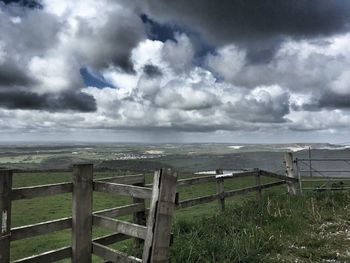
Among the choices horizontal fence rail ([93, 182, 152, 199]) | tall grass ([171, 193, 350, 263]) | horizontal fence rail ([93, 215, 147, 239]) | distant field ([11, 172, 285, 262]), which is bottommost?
distant field ([11, 172, 285, 262])

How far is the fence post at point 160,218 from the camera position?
514cm

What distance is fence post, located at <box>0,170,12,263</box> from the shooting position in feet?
16.9

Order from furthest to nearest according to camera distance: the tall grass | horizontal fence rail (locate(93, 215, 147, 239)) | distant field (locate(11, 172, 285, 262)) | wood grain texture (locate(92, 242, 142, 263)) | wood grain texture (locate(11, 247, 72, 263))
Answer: distant field (locate(11, 172, 285, 262)) → the tall grass → wood grain texture (locate(92, 242, 142, 263)) → wood grain texture (locate(11, 247, 72, 263)) → horizontal fence rail (locate(93, 215, 147, 239))

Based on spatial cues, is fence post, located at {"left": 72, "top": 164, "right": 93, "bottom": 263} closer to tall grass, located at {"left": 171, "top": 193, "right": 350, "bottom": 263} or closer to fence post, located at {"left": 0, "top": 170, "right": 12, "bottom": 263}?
fence post, located at {"left": 0, "top": 170, "right": 12, "bottom": 263}

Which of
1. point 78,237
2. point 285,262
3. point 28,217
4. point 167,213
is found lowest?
point 28,217

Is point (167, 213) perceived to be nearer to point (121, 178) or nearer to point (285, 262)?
point (121, 178)

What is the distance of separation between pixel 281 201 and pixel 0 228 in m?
9.79

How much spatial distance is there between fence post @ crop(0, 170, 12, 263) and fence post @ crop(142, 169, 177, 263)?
2.03 m

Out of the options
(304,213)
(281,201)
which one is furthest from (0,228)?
(281,201)

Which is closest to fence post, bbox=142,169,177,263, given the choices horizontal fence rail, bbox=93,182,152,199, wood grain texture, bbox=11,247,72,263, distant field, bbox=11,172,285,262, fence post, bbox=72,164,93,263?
horizontal fence rail, bbox=93,182,152,199

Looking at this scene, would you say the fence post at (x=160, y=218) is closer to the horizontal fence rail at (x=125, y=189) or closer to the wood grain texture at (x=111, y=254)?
the horizontal fence rail at (x=125, y=189)

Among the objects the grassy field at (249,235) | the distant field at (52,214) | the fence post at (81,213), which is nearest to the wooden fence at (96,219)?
the fence post at (81,213)

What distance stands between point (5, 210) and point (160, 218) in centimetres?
225

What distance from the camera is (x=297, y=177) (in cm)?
1678
